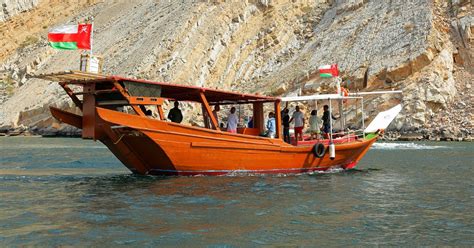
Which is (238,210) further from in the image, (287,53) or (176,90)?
(287,53)

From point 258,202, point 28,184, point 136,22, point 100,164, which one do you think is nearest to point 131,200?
point 258,202

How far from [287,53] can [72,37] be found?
40.5 meters

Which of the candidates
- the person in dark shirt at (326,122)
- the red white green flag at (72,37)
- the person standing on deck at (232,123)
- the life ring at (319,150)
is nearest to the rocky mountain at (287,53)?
the person in dark shirt at (326,122)

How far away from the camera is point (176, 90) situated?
1697cm

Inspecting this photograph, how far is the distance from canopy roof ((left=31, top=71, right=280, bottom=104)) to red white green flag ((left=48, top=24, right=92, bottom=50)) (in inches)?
44.4

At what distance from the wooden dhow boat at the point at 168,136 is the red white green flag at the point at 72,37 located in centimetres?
112

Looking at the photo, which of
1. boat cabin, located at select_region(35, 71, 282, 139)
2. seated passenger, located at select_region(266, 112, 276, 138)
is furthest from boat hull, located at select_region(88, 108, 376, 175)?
seated passenger, located at select_region(266, 112, 276, 138)

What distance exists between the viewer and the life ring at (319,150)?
60.6 ft

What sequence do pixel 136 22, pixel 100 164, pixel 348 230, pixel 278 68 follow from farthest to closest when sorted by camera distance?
1. pixel 136 22
2. pixel 278 68
3. pixel 100 164
4. pixel 348 230

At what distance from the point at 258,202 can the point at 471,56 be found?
38.1m

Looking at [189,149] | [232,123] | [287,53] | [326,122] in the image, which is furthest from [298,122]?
[287,53]

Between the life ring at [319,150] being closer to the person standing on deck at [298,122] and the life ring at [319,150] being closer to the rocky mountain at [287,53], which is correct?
the person standing on deck at [298,122]

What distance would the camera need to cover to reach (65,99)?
56719 millimetres

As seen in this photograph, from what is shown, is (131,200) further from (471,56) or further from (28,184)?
(471,56)
